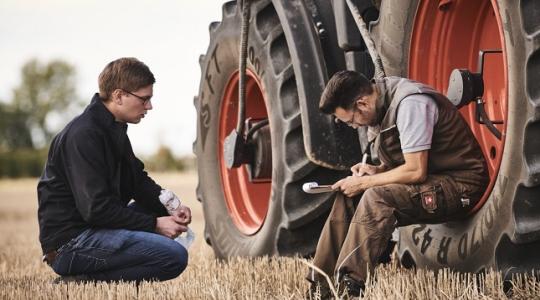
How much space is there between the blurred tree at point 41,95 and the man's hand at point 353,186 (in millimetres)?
53817

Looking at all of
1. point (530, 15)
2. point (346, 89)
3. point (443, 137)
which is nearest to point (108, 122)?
point (346, 89)

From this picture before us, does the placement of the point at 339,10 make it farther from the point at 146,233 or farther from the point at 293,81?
the point at 146,233

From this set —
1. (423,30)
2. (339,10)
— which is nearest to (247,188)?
(339,10)

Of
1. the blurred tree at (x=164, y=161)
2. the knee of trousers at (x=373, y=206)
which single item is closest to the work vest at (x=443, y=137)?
the knee of trousers at (x=373, y=206)

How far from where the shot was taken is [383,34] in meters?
4.43

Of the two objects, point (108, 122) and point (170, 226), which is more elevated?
point (108, 122)

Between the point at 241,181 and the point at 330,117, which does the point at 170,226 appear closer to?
the point at 330,117

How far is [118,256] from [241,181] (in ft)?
5.37

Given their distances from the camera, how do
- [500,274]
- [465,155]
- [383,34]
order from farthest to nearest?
[383,34] < [465,155] < [500,274]

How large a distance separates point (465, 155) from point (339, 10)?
3.62 ft

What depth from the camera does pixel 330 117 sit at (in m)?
4.84

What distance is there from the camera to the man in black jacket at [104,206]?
4648 millimetres

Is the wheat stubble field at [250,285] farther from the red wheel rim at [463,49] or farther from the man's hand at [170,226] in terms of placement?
the red wheel rim at [463,49]

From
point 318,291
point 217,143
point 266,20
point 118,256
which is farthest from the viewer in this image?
point 217,143
